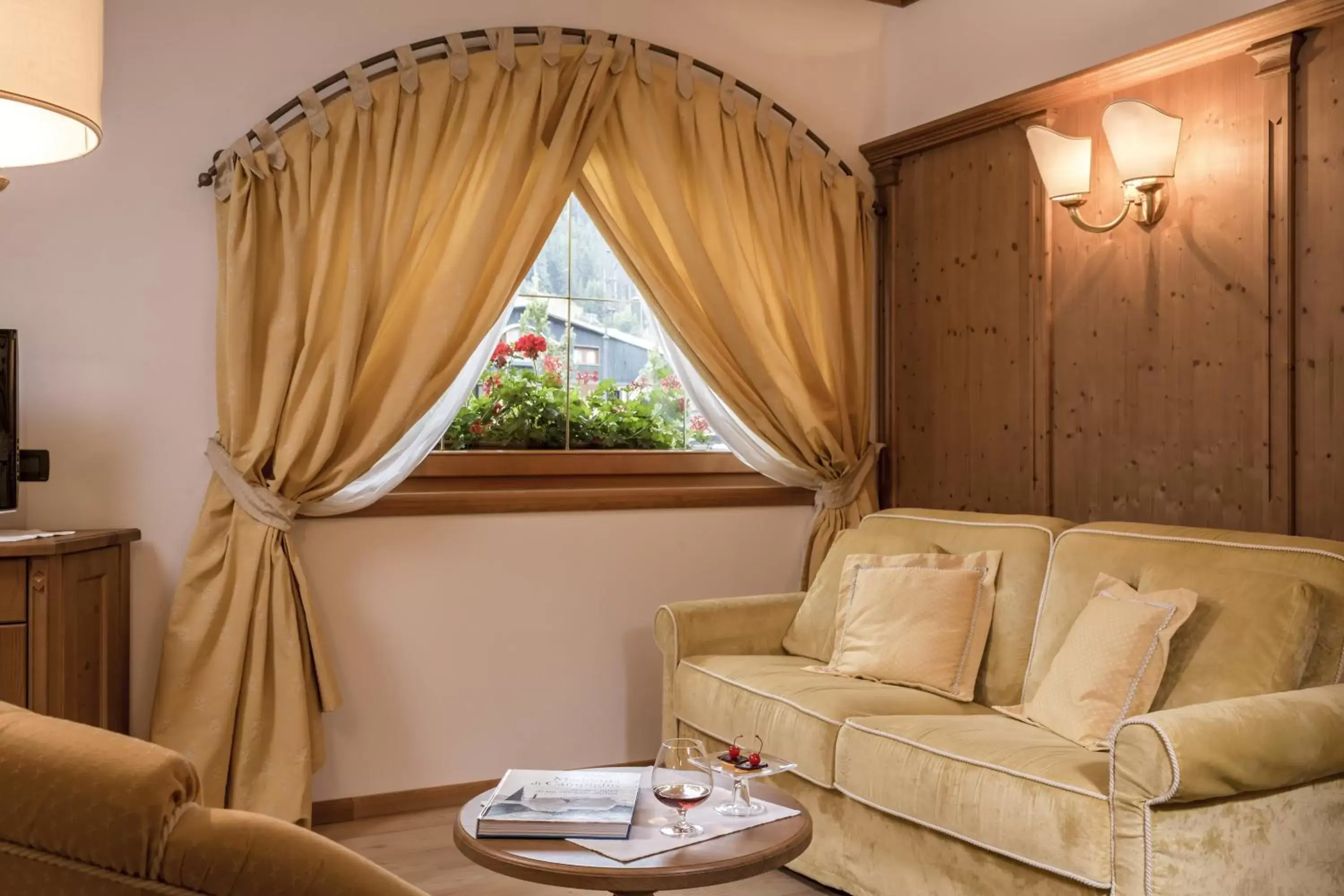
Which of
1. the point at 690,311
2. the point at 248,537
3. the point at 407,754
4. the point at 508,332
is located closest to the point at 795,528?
the point at 690,311

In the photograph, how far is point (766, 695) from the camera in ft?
10.4

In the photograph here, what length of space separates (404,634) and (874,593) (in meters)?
1.51

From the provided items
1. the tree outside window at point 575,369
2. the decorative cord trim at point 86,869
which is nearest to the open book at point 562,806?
the decorative cord trim at point 86,869

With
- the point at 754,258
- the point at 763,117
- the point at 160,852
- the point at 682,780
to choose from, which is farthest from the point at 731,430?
the point at 160,852

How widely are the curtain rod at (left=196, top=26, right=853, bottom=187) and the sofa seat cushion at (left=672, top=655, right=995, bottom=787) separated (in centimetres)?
205

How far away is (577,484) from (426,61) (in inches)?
59.1

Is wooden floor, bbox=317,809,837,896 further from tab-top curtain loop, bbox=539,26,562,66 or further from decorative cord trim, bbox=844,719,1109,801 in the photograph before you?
tab-top curtain loop, bbox=539,26,562,66

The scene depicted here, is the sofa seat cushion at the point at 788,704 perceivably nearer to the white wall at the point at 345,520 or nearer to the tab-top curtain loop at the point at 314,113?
the white wall at the point at 345,520

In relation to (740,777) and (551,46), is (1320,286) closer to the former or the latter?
(740,777)

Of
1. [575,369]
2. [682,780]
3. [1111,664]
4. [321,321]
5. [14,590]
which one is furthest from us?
[575,369]

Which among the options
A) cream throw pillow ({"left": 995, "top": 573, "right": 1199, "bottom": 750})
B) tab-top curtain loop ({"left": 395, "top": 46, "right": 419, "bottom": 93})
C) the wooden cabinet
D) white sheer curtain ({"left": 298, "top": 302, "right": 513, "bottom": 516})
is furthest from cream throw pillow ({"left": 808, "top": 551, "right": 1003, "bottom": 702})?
tab-top curtain loop ({"left": 395, "top": 46, "right": 419, "bottom": 93})

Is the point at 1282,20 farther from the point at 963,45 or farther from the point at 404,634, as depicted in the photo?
the point at 404,634

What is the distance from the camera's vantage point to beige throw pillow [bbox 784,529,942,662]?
3.62 m

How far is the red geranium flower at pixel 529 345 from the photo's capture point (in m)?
4.12
